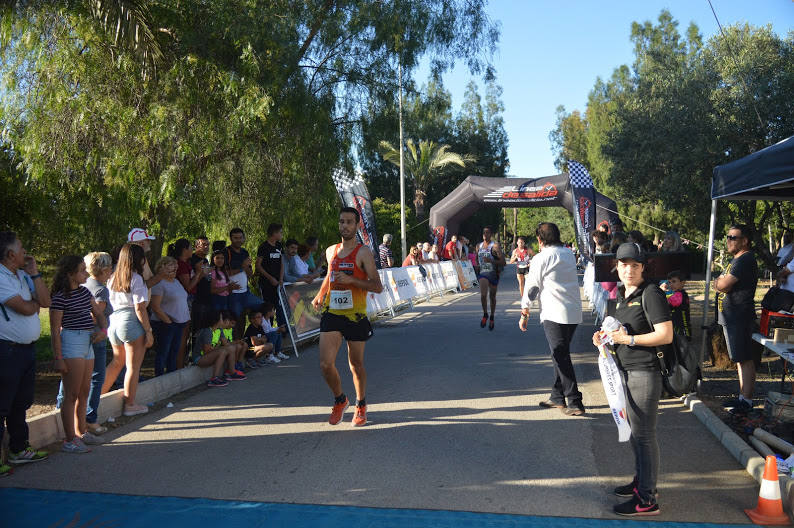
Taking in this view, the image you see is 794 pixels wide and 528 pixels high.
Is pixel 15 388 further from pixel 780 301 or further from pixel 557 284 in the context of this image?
pixel 780 301

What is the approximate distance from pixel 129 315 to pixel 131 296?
0.61ft

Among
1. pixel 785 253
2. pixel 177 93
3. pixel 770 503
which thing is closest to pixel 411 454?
pixel 770 503

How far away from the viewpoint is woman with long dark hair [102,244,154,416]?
639 centimetres

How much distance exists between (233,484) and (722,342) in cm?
687

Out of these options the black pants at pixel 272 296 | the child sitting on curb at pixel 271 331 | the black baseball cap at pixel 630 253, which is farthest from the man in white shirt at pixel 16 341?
the black pants at pixel 272 296

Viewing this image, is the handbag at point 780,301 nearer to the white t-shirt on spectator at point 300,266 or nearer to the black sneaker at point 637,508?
the black sneaker at point 637,508

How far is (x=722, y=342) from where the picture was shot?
875cm

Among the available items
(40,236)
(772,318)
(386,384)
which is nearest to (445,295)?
(40,236)

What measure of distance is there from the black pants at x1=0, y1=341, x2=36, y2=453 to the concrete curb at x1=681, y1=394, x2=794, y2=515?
5.46m

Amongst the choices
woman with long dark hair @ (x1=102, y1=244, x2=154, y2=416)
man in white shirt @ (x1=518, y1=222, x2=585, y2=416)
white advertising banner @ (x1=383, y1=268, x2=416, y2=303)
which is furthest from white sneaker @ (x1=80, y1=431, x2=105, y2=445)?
white advertising banner @ (x1=383, y1=268, x2=416, y2=303)

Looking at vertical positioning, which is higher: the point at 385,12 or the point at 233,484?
the point at 385,12

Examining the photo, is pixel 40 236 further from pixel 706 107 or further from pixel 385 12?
pixel 706 107

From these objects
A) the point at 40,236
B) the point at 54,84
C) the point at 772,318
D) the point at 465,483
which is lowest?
the point at 465,483

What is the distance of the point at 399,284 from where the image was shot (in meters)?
17.2
